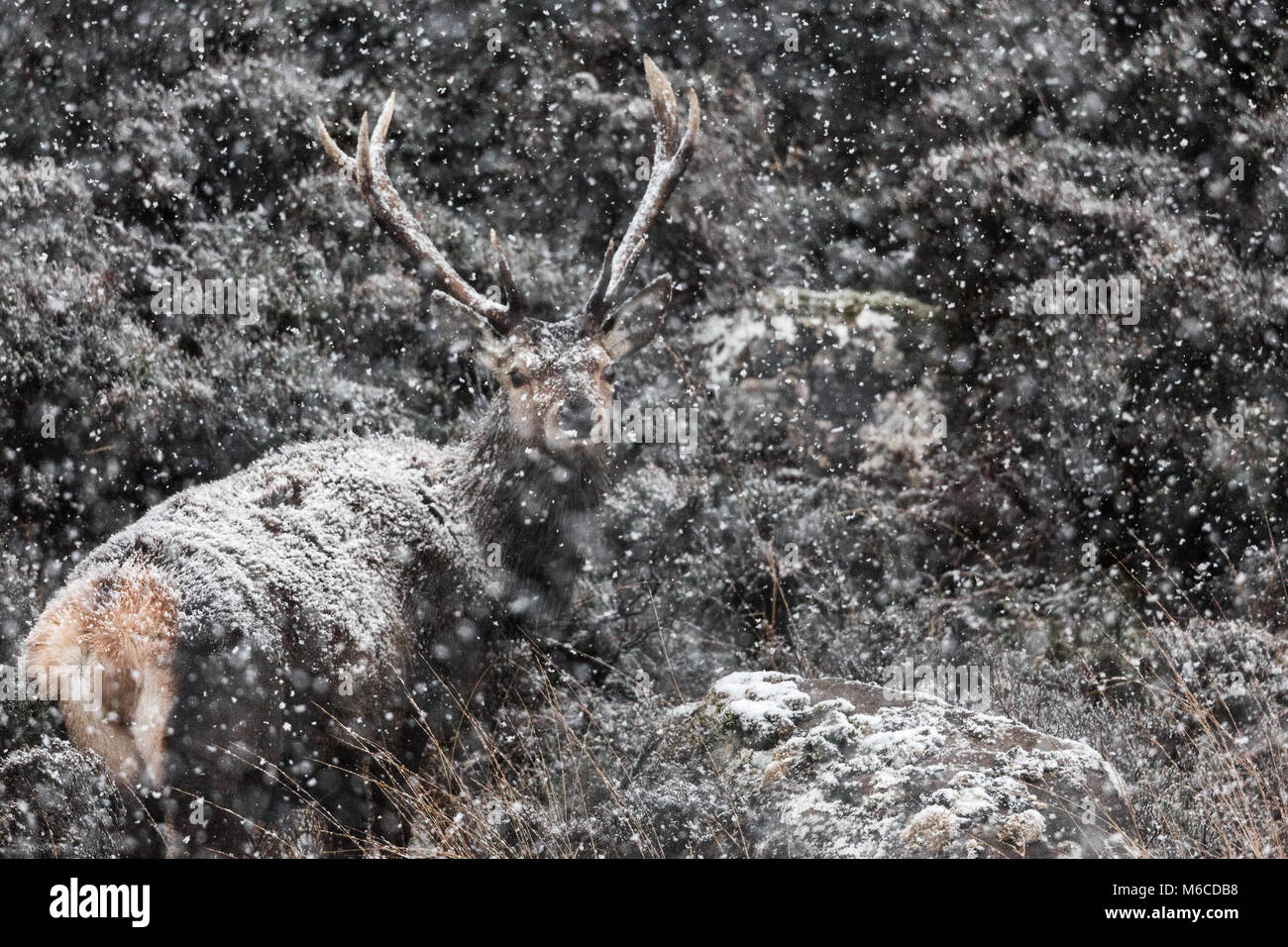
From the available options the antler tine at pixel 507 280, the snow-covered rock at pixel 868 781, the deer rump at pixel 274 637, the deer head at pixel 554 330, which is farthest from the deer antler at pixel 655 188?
the snow-covered rock at pixel 868 781

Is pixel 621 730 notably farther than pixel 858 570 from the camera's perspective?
No

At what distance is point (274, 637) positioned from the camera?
316cm

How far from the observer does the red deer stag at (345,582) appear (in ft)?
9.82

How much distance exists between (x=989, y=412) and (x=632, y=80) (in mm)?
2435

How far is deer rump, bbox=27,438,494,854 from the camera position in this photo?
2.98m

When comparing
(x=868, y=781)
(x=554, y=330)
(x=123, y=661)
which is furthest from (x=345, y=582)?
(x=868, y=781)

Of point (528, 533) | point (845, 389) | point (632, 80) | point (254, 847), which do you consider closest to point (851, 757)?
point (528, 533)

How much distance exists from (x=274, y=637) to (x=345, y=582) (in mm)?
299

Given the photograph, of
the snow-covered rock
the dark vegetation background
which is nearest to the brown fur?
the dark vegetation background

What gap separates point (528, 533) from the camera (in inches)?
148

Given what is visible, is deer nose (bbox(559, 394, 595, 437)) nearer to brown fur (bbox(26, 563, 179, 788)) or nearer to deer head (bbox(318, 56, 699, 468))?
deer head (bbox(318, 56, 699, 468))

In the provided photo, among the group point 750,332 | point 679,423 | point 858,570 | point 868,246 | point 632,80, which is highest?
point 632,80
